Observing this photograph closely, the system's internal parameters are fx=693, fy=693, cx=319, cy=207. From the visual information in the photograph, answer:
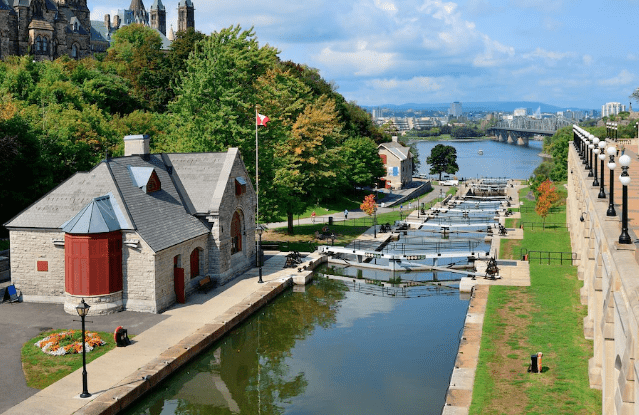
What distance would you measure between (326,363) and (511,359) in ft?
22.4

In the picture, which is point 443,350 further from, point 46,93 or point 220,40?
point 46,93

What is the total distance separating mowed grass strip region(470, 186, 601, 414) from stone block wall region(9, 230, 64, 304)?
Result: 19.0 m

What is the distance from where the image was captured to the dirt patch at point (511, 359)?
2068 centimetres

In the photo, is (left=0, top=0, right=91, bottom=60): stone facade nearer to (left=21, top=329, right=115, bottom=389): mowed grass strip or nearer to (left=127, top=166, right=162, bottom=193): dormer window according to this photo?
(left=127, top=166, right=162, bottom=193): dormer window

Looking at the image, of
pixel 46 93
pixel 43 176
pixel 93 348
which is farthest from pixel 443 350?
pixel 46 93

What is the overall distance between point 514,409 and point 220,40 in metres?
34.9

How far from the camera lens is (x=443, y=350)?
27984 mm

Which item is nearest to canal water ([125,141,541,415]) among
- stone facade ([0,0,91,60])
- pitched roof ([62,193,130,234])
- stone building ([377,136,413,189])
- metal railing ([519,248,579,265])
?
metal railing ([519,248,579,265])

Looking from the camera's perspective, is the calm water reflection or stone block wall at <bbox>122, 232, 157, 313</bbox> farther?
stone block wall at <bbox>122, 232, 157, 313</bbox>

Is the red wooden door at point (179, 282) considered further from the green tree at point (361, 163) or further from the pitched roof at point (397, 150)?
the pitched roof at point (397, 150)

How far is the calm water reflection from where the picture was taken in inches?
890

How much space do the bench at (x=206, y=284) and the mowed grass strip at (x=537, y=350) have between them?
13.8 meters

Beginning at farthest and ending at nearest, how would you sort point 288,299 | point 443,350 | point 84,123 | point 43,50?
1. point 43,50
2. point 84,123
3. point 288,299
4. point 443,350

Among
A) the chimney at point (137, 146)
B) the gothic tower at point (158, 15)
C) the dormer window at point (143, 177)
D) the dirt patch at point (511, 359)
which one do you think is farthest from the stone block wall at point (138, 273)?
the gothic tower at point (158, 15)
